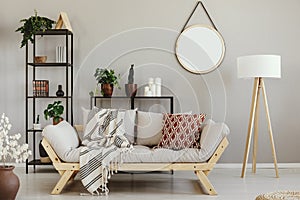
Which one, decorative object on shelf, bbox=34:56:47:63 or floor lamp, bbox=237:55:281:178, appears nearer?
floor lamp, bbox=237:55:281:178

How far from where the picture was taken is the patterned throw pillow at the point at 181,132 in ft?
16.4

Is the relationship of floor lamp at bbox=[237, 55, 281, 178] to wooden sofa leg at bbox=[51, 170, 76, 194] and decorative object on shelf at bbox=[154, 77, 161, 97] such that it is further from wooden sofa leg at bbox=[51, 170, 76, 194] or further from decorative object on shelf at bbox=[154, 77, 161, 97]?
wooden sofa leg at bbox=[51, 170, 76, 194]

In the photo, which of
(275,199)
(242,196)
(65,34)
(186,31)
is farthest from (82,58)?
(275,199)

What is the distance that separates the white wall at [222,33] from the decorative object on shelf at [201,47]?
82 millimetres

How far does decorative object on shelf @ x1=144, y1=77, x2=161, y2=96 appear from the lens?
19.5 feet

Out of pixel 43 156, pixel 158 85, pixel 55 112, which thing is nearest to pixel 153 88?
pixel 158 85

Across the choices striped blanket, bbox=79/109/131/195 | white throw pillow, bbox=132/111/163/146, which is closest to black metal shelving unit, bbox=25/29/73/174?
striped blanket, bbox=79/109/131/195

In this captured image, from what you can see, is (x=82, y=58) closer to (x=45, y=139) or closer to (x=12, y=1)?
(x=12, y=1)

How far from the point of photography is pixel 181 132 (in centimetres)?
506

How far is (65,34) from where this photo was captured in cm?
600

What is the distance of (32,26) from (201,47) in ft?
6.88

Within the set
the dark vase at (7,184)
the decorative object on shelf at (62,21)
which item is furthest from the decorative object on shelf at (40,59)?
the dark vase at (7,184)

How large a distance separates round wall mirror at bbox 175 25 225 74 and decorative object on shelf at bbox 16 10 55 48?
1.66 meters

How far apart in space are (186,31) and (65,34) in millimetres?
1517
